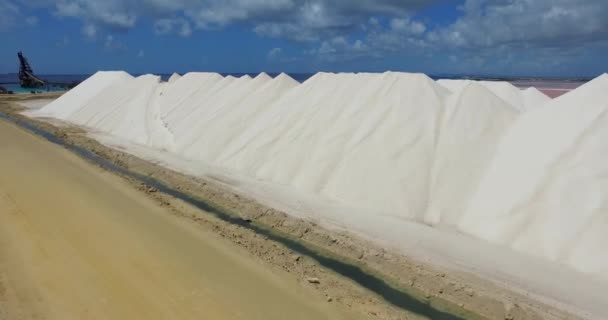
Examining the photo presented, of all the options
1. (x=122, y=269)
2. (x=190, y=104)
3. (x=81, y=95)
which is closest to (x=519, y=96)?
(x=190, y=104)

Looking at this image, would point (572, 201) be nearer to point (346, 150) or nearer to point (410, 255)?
point (410, 255)

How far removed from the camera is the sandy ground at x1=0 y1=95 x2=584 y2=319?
259 inches

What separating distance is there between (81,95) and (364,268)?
110ft

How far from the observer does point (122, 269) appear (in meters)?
7.37

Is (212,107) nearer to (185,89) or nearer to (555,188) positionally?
(185,89)

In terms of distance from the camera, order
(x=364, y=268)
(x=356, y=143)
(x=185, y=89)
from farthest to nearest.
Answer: (x=185, y=89) → (x=356, y=143) → (x=364, y=268)

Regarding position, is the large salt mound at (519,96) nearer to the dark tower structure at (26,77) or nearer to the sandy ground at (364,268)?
the sandy ground at (364,268)

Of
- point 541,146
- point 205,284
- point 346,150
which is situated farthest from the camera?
point 346,150

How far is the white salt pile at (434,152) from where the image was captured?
860 cm

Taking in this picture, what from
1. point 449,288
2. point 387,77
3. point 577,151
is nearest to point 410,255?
point 449,288

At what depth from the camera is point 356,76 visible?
55.5 feet

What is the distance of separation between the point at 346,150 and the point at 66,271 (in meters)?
8.40

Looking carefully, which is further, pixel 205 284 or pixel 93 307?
pixel 205 284

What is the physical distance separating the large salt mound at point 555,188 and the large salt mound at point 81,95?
2944cm
